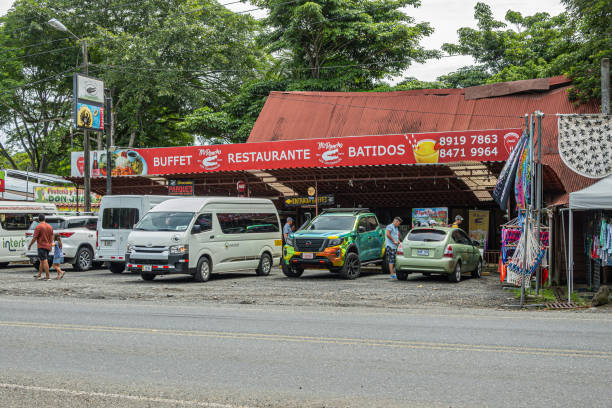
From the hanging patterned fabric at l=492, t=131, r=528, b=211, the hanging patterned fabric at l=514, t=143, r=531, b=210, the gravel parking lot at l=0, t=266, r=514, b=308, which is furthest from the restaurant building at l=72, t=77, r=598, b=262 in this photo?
the gravel parking lot at l=0, t=266, r=514, b=308

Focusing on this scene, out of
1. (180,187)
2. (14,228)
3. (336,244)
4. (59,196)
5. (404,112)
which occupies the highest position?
(404,112)

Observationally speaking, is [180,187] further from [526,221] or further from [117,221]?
[526,221]

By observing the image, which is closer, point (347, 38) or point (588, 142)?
point (588, 142)

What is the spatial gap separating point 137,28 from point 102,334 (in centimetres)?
3984

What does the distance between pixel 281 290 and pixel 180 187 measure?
13.2 m

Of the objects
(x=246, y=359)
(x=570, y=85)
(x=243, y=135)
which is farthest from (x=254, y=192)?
(x=246, y=359)

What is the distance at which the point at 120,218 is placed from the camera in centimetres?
2139

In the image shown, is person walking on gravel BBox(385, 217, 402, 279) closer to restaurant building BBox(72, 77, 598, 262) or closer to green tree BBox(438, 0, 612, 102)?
restaurant building BBox(72, 77, 598, 262)

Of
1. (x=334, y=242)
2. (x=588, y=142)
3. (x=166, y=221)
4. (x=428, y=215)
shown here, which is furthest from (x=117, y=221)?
(x=588, y=142)

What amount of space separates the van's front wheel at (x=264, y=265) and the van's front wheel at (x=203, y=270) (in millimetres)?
2406

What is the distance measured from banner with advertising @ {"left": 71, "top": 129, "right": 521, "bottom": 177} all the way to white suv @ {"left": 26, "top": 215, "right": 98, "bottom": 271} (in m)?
4.77

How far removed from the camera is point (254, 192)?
30.0 meters

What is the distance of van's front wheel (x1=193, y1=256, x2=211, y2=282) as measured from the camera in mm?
18219

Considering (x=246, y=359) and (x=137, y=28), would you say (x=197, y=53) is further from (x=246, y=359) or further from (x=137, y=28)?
(x=246, y=359)
